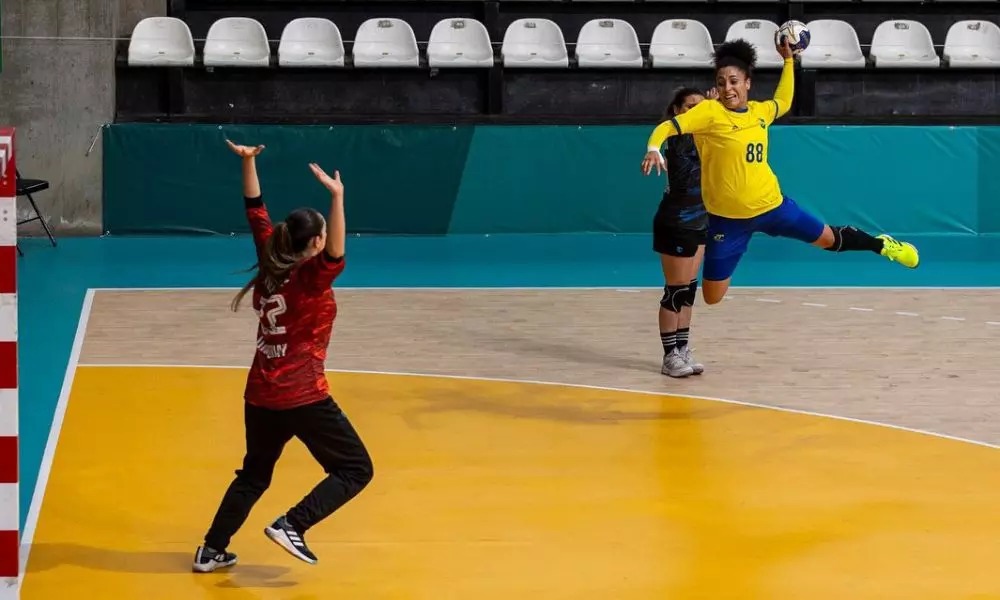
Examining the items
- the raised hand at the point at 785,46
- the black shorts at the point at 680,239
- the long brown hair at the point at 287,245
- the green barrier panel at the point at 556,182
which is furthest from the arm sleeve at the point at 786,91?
the green barrier panel at the point at 556,182

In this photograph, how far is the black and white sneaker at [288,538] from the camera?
635cm

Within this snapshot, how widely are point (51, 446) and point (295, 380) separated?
9.79 feet

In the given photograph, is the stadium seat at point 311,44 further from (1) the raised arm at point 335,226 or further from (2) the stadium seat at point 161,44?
(1) the raised arm at point 335,226

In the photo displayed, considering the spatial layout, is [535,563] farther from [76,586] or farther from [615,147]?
[615,147]

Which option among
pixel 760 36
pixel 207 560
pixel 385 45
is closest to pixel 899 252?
pixel 207 560

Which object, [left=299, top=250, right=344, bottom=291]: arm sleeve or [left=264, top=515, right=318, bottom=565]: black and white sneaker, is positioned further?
[left=264, top=515, right=318, bottom=565]: black and white sneaker

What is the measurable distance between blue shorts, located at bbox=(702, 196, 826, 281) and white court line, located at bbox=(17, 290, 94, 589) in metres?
4.33

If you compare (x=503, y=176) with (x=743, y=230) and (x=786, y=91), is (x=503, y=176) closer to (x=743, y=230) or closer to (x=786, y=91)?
(x=786, y=91)

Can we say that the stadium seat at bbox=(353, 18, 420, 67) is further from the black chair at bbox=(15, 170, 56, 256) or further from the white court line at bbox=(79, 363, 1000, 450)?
the white court line at bbox=(79, 363, 1000, 450)

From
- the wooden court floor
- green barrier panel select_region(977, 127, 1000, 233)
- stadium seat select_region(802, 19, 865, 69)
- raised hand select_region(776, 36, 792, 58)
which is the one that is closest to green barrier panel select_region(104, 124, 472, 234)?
the wooden court floor

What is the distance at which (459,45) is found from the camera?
1809cm

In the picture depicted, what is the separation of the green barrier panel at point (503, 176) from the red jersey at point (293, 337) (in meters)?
10.9

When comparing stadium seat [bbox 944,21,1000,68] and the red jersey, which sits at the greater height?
stadium seat [bbox 944,21,1000,68]

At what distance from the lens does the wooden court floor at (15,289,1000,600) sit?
6656 mm
